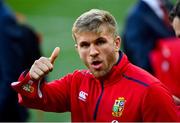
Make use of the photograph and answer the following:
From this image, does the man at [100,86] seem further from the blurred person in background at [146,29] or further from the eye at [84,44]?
the blurred person in background at [146,29]

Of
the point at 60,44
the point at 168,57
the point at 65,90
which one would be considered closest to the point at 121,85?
the point at 65,90

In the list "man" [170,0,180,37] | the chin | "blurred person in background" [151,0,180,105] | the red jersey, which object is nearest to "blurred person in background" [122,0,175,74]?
"blurred person in background" [151,0,180,105]

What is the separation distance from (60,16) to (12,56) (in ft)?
30.6

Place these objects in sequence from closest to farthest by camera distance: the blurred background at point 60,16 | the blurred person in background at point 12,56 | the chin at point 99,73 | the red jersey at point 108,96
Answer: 1. the red jersey at point 108,96
2. the chin at point 99,73
3. the blurred person in background at point 12,56
4. the blurred background at point 60,16

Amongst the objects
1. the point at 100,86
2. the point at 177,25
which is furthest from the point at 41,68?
the point at 177,25

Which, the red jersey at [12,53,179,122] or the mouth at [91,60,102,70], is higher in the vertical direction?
the mouth at [91,60,102,70]

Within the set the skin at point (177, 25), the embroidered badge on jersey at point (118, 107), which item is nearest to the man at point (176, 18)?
the skin at point (177, 25)

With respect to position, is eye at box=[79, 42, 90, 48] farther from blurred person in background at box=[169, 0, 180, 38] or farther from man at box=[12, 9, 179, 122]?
blurred person in background at box=[169, 0, 180, 38]

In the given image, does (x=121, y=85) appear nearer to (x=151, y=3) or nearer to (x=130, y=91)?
(x=130, y=91)

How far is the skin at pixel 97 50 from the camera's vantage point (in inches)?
171

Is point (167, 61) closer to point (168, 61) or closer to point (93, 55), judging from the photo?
point (168, 61)

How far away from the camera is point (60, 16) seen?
16922 mm

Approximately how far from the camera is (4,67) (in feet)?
24.6

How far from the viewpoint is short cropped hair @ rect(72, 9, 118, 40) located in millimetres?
4375
